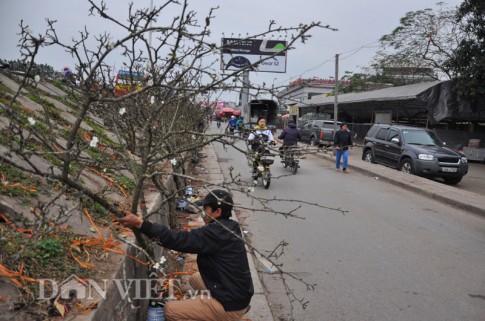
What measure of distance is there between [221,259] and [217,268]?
9cm

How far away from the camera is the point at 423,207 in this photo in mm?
10062

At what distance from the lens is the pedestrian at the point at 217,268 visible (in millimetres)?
3268

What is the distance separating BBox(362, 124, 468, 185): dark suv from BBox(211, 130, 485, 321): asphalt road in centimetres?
367

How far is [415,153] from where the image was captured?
14.7 m

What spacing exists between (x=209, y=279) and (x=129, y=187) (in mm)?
3367

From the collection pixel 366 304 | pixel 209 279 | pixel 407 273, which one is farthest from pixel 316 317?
pixel 407 273

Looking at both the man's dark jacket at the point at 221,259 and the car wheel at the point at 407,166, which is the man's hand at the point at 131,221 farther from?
the car wheel at the point at 407,166

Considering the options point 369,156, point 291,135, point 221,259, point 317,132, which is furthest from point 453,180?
point 221,259

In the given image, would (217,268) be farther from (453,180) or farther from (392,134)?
(392,134)

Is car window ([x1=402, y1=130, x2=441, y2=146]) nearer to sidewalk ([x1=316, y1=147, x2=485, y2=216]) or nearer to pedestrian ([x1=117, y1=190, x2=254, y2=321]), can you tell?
sidewalk ([x1=316, y1=147, x2=485, y2=216])

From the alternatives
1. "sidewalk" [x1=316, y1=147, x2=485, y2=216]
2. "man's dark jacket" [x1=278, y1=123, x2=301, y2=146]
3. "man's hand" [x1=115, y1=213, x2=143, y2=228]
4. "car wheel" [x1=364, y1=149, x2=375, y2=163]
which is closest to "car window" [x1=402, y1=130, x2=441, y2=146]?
"sidewalk" [x1=316, y1=147, x2=485, y2=216]

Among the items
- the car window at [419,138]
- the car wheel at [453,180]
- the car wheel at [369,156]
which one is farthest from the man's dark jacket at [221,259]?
the car wheel at [369,156]

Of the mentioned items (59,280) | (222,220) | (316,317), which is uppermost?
(222,220)

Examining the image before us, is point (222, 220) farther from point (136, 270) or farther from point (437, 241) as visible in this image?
point (437, 241)
